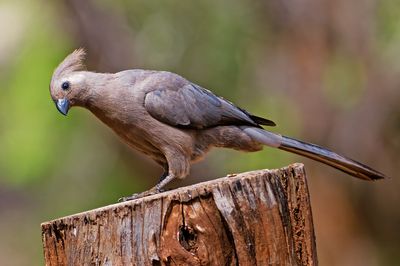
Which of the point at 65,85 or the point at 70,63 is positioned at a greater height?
the point at 70,63

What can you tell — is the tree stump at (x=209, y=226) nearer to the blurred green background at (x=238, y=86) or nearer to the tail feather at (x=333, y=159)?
the tail feather at (x=333, y=159)

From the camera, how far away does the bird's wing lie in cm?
520

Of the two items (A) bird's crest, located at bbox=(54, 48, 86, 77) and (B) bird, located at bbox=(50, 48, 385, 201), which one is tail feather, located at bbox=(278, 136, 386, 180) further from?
(A) bird's crest, located at bbox=(54, 48, 86, 77)

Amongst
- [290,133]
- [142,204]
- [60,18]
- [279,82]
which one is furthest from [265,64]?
[142,204]

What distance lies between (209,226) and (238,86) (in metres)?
5.94

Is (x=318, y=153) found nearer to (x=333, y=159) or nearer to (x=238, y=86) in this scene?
(x=333, y=159)

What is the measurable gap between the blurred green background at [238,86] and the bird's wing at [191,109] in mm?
3115

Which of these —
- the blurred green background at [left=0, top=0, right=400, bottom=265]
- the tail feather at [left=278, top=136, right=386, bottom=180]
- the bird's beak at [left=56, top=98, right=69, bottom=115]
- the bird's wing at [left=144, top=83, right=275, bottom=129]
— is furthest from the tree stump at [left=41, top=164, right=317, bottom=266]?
the blurred green background at [left=0, top=0, right=400, bottom=265]

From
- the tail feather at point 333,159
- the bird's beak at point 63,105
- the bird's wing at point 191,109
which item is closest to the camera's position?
the tail feather at point 333,159

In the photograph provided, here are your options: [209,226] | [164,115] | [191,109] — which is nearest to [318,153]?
[191,109]

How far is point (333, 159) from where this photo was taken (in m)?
5.06

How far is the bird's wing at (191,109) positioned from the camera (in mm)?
5195

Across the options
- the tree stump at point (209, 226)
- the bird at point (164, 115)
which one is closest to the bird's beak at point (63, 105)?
the bird at point (164, 115)

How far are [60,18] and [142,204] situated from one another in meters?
6.33
